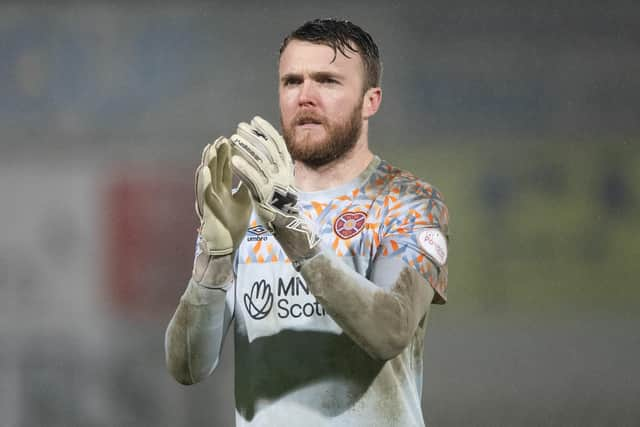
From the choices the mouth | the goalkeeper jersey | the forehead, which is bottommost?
the goalkeeper jersey

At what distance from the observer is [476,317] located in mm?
3049

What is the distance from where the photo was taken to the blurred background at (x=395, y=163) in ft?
10.00

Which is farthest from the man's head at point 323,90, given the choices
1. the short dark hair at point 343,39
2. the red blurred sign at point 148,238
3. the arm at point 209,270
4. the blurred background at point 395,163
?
the red blurred sign at point 148,238

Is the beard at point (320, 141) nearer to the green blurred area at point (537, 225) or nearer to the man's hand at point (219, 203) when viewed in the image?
the man's hand at point (219, 203)

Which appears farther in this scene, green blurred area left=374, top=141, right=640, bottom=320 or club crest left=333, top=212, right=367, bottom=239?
green blurred area left=374, top=141, right=640, bottom=320

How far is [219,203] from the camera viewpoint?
163 cm

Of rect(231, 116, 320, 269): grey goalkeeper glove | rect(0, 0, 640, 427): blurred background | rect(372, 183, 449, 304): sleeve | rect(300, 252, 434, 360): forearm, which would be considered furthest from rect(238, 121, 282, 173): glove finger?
rect(0, 0, 640, 427): blurred background

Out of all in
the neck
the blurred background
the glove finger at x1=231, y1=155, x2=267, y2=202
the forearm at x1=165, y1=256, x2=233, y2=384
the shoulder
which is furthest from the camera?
the blurred background

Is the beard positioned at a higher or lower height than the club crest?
higher

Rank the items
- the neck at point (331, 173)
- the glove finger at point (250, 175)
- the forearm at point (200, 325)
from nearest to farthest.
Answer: the glove finger at point (250, 175), the forearm at point (200, 325), the neck at point (331, 173)

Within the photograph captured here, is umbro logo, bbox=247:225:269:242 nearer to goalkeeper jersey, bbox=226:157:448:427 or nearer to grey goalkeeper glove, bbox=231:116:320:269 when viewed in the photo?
goalkeeper jersey, bbox=226:157:448:427

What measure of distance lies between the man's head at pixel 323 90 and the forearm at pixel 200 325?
1.10 ft

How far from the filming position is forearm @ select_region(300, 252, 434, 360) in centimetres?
155

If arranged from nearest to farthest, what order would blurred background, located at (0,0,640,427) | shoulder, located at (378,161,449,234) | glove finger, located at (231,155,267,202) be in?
1. glove finger, located at (231,155,267,202)
2. shoulder, located at (378,161,449,234)
3. blurred background, located at (0,0,640,427)
